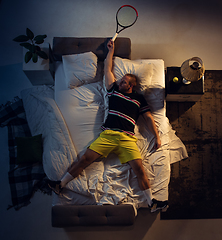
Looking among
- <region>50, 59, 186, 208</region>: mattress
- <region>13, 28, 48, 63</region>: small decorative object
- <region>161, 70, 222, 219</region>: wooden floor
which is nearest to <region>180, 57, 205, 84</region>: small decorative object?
<region>50, 59, 186, 208</region>: mattress

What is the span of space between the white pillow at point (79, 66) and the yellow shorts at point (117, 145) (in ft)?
2.49

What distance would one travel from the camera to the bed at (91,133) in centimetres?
202

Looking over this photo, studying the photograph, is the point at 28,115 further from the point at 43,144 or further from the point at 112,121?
the point at 112,121

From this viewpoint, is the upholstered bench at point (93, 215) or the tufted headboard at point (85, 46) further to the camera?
the tufted headboard at point (85, 46)

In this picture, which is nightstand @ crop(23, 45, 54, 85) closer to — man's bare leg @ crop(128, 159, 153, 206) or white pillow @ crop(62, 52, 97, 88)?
white pillow @ crop(62, 52, 97, 88)

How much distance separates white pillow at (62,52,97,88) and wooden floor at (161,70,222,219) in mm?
1211

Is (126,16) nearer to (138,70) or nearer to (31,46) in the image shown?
(138,70)

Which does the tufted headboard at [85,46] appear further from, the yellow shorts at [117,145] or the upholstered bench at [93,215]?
the upholstered bench at [93,215]

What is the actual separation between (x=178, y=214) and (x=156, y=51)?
2332 millimetres

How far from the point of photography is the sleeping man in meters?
2.08

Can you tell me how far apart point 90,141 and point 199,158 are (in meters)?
1.49

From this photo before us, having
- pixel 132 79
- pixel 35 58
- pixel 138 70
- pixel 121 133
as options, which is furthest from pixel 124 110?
pixel 35 58

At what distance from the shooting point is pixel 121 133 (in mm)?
2162

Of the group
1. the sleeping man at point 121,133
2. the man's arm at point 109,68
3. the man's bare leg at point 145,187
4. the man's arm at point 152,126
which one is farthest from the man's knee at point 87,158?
the man's arm at point 109,68
